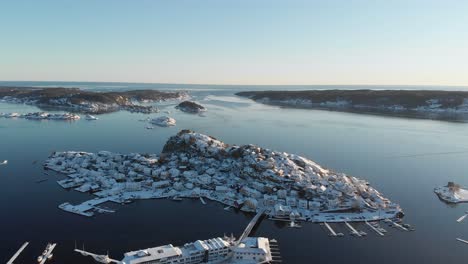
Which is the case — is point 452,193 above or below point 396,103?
below

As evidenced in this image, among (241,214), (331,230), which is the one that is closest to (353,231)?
(331,230)

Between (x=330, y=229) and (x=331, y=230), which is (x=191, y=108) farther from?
(x=331, y=230)

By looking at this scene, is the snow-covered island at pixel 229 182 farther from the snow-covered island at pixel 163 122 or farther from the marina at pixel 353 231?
the snow-covered island at pixel 163 122

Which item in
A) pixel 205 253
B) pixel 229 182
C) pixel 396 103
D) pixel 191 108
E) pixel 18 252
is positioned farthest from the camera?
pixel 396 103

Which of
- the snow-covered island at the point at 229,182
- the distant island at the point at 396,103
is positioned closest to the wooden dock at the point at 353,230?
the snow-covered island at the point at 229,182

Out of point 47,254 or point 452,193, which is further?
point 452,193

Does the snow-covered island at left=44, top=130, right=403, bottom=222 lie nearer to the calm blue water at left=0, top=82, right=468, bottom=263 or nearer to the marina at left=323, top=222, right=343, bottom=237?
the marina at left=323, top=222, right=343, bottom=237

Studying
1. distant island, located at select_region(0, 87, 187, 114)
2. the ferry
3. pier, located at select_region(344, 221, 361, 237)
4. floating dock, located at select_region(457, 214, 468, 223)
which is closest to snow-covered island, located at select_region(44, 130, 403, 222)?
pier, located at select_region(344, 221, 361, 237)
